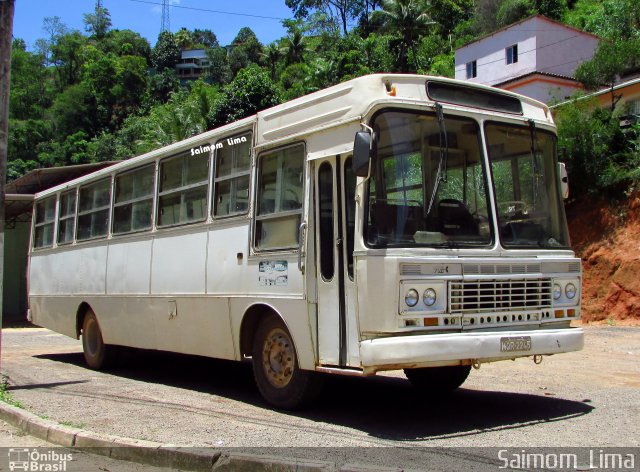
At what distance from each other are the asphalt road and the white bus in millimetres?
606

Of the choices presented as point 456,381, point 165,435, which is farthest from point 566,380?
point 165,435

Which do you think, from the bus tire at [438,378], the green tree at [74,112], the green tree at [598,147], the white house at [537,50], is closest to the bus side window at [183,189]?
the bus tire at [438,378]

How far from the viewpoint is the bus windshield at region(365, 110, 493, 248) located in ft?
21.0

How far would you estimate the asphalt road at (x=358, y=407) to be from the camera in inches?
246

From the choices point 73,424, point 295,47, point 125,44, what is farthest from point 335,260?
point 125,44

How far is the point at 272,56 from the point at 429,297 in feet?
233

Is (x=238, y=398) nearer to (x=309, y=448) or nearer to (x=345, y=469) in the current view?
(x=309, y=448)

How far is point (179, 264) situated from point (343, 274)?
3428 millimetres

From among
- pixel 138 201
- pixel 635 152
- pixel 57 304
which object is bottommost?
pixel 57 304

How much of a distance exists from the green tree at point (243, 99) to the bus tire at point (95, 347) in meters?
27.2

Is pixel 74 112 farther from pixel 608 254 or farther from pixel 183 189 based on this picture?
pixel 183 189

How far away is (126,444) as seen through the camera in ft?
19.5

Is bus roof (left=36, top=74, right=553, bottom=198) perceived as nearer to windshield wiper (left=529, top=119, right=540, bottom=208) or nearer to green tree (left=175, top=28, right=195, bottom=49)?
windshield wiper (left=529, top=119, right=540, bottom=208)

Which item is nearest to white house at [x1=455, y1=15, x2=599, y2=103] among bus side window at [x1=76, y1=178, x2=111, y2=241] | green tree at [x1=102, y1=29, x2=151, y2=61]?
bus side window at [x1=76, y1=178, x2=111, y2=241]
